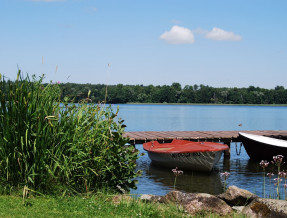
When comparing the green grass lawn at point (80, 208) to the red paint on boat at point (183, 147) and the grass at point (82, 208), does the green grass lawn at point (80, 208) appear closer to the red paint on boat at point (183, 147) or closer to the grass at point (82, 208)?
the grass at point (82, 208)

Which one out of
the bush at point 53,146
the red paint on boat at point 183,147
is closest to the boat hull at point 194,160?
the red paint on boat at point 183,147

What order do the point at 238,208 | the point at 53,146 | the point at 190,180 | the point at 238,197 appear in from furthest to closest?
the point at 190,180 < the point at 238,197 < the point at 53,146 < the point at 238,208

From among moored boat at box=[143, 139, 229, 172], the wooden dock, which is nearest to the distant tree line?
the wooden dock

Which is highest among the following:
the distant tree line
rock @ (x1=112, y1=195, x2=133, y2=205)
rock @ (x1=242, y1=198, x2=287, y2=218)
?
the distant tree line

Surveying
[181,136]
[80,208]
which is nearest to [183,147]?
[181,136]

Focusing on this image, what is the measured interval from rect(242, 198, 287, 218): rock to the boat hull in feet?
32.4

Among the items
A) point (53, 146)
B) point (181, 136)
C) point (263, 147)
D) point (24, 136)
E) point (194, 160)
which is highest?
point (24, 136)

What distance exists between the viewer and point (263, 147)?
69.3 feet

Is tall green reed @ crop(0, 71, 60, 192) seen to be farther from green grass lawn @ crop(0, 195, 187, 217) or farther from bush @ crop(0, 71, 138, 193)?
green grass lawn @ crop(0, 195, 187, 217)

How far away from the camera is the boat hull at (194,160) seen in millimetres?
17656

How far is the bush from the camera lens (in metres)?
8.03

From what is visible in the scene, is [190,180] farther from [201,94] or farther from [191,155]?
[201,94]

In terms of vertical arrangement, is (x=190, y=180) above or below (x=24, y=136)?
below

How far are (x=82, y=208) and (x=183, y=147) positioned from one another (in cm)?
1135
